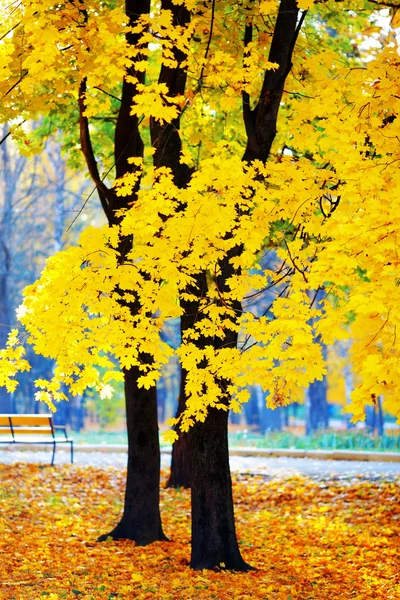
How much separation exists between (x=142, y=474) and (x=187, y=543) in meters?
0.94

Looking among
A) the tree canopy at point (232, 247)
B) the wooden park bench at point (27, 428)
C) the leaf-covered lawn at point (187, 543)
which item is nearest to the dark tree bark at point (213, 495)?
the leaf-covered lawn at point (187, 543)

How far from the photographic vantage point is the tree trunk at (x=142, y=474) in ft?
29.6

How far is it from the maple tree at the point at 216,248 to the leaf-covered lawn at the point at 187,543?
1.90 ft

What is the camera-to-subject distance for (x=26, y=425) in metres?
14.7

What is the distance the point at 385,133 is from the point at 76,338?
9.51 ft

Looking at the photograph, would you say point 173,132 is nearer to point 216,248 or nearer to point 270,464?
point 216,248

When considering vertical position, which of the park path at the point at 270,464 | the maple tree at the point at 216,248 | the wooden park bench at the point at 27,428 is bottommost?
the park path at the point at 270,464

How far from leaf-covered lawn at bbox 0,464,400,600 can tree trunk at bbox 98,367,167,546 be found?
0.19m

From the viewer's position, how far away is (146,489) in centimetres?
912

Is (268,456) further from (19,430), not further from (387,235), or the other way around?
(387,235)

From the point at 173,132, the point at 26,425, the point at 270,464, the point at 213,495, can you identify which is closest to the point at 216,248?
the point at 173,132

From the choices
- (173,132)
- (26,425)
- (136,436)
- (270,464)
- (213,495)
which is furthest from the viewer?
(270,464)

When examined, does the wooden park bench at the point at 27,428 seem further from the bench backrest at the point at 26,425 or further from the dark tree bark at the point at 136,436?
the dark tree bark at the point at 136,436

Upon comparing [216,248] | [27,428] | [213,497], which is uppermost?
[216,248]
